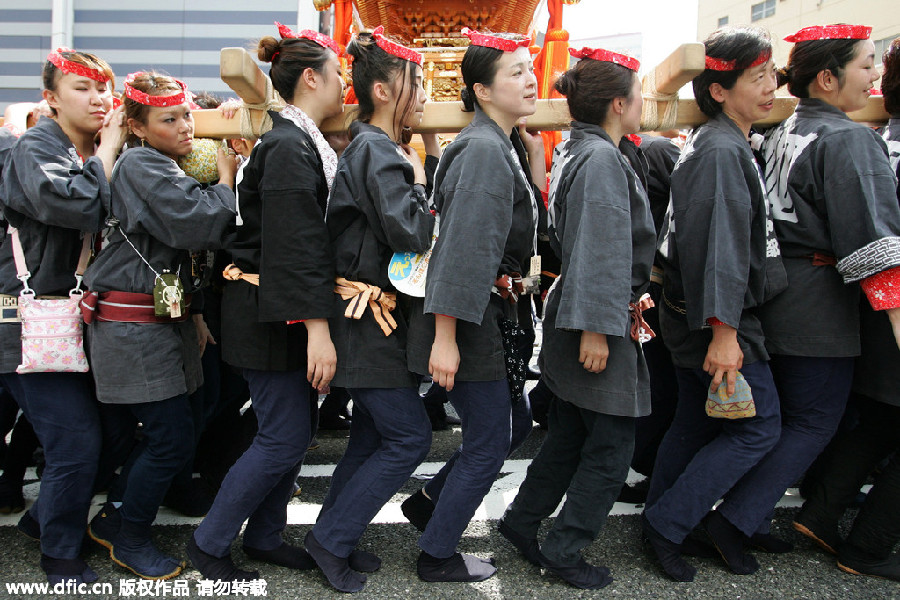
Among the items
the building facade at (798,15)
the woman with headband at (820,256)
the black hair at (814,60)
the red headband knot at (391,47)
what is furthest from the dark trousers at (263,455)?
the building facade at (798,15)

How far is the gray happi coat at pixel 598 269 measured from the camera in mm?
1867

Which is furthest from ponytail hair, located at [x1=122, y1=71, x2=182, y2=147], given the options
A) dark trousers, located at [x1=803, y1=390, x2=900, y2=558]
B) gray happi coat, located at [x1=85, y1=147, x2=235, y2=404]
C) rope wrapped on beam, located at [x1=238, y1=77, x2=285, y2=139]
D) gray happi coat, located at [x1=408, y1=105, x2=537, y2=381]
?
dark trousers, located at [x1=803, y1=390, x2=900, y2=558]

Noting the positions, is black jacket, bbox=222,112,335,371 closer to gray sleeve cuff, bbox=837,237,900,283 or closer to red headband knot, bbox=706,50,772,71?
red headband knot, bbox=706,50,772,71

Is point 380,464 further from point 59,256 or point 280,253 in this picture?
point 59,256

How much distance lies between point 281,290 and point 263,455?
1.76 ft

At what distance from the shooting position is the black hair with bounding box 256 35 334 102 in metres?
2.11

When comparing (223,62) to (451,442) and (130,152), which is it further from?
(451,442)

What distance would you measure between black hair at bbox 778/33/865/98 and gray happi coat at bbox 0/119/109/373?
241 cm

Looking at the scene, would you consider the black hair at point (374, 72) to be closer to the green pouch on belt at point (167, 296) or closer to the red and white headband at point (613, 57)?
the red and white headband at point (613, 57)

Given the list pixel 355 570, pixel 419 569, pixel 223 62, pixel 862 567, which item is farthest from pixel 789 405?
pixel 223 62

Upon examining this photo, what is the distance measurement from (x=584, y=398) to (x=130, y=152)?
1651 millimetres

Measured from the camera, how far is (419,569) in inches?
84.4

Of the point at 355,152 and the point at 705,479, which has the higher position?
the point at 355,152

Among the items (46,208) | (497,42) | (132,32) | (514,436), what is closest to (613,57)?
(497,42)
